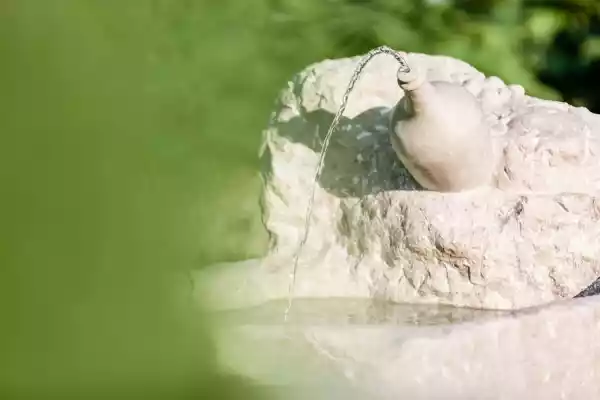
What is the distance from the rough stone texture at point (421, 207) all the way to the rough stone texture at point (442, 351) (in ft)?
0.49

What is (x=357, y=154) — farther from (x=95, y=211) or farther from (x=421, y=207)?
(x=95, y=211)

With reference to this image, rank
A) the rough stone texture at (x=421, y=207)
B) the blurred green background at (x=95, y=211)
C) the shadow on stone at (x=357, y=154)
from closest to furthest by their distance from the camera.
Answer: the blurred green background at (x=95, y=211) → the rough stone texture at (x=421, y=207) → the shadow on stone at (x=357, y=154)

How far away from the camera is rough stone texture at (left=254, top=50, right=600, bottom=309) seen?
1.55 metres

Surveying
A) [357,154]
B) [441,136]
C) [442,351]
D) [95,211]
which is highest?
[357,154]

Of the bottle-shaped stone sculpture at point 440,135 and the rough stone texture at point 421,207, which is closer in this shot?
the bottle-shaped stone sculpture at point 440,135

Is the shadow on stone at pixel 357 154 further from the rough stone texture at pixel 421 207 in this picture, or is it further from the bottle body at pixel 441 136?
the bottle body at pixel 441 136

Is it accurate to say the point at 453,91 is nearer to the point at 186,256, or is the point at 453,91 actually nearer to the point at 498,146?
the point at 498,146

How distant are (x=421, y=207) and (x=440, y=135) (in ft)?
0.57

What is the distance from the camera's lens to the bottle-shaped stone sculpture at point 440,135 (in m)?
1.44

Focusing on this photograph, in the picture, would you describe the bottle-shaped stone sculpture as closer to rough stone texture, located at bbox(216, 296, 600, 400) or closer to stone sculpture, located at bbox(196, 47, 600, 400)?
stone sculpture, located at bbox(196, 47, 600, 400)

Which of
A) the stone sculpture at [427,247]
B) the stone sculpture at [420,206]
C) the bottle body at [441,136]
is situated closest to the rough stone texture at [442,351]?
the stone sculpture at [427,247]

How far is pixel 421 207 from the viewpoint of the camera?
61.2 inches

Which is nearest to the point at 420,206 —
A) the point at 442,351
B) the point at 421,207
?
the point at 421,207

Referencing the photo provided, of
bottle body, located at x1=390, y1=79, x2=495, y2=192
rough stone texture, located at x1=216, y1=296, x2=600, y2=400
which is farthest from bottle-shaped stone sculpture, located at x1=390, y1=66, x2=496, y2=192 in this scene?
rough stone texture, located at x1=216, y1=296, x2=600, y2=400
